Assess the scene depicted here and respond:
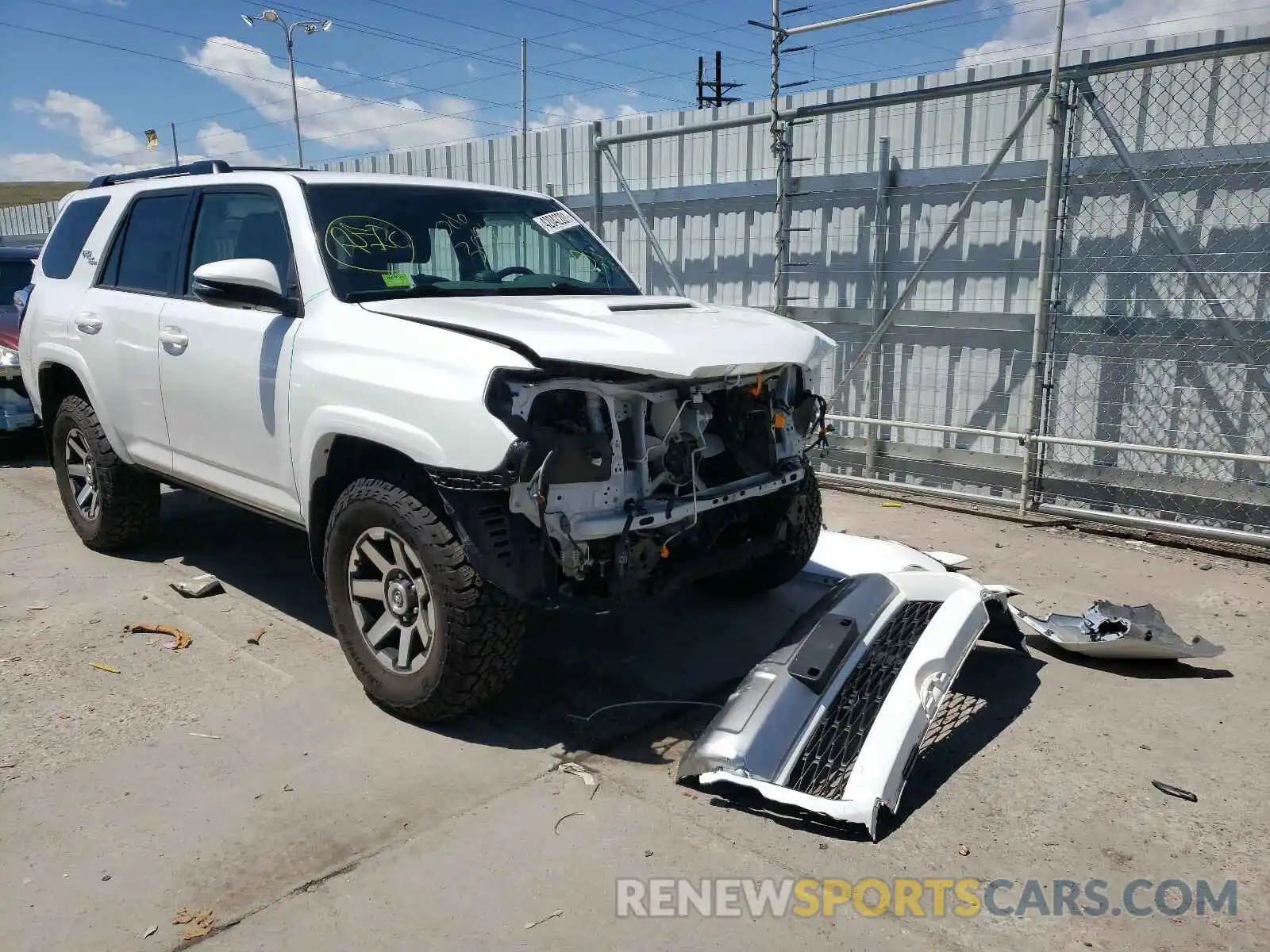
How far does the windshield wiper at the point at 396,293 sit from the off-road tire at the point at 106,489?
2302 mm

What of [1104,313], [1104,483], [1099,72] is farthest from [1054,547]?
[1099,72]

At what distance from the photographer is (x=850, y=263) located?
7.52 metres

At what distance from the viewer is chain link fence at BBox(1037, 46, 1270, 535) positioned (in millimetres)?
5777

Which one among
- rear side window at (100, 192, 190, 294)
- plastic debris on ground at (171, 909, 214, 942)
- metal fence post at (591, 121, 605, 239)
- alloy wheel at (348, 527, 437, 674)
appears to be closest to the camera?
plastic debris on ground at (171, 909, 214, 942)

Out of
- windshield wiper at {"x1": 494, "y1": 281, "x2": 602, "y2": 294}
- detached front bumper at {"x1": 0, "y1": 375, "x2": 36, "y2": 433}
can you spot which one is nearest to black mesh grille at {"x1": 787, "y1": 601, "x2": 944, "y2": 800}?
windshield wiper at {"x1": 494, "y1": 281, "x2": 602, "y2": 294}

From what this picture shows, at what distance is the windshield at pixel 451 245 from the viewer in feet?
12.9

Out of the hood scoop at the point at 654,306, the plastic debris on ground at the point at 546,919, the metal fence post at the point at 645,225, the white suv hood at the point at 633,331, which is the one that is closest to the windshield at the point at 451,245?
the white suv hood at the point at 633,331

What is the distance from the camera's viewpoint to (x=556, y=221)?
497 cm

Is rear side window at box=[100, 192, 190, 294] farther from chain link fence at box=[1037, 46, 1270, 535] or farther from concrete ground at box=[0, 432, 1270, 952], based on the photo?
chain link fence at box=[1037, 46, 1270, 535]

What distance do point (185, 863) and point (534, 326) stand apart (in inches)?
77.5

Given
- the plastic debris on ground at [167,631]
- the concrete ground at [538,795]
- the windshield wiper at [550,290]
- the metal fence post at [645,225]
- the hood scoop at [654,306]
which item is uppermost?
the metal fence post at [645,225]

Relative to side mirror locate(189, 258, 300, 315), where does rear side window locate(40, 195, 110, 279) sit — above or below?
above

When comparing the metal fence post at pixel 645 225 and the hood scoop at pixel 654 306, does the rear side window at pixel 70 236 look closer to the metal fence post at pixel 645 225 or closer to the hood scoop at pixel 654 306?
the hood scoop at pixel 654 306

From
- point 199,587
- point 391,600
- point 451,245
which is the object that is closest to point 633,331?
point 391,600
